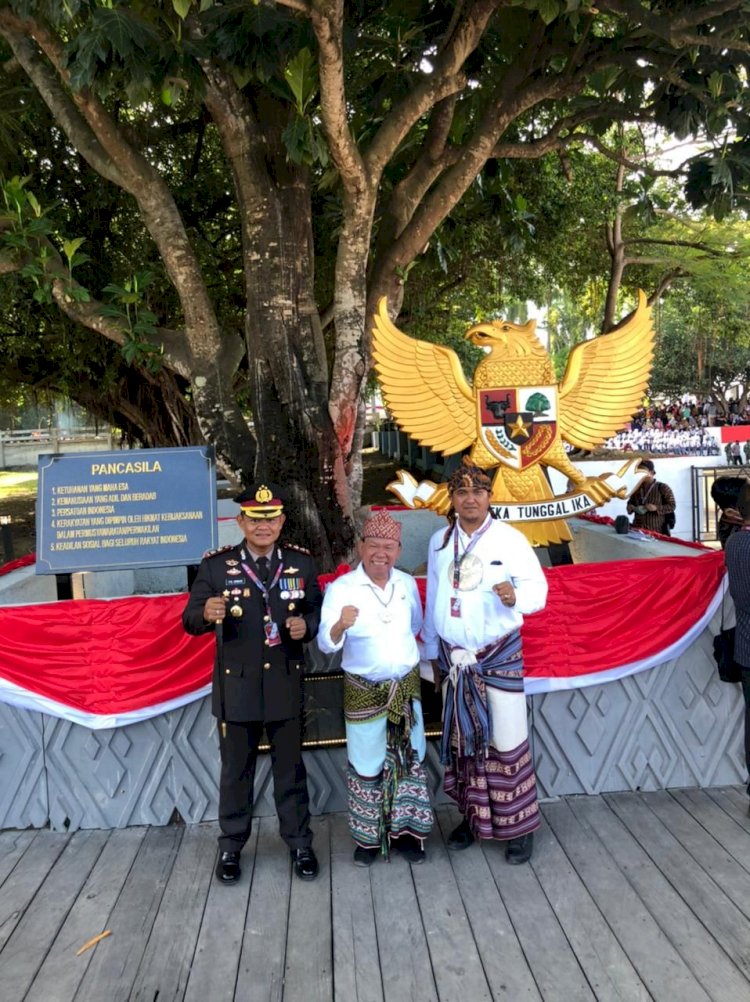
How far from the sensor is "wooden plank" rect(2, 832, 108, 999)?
110 inches

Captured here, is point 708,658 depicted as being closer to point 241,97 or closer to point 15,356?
point 241,97

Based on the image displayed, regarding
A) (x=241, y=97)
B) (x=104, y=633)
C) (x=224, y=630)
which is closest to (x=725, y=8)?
(x=241, y=97)

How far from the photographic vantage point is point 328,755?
3.87 m

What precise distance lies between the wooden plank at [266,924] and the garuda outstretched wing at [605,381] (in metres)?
3.10

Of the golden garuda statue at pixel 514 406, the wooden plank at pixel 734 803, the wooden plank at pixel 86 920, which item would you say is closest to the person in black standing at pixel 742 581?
the wooden plank at pixel 734 803

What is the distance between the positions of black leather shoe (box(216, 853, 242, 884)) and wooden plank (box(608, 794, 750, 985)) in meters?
1.73

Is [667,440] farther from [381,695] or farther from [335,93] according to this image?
[381,695]

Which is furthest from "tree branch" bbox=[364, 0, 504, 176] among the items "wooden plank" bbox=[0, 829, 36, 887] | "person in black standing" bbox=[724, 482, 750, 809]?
"wooden plank" bbox=[0, 829, 36, 887]

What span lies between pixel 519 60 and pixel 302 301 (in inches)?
104

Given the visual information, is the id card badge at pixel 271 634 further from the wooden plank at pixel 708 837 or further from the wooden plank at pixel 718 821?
the wooden plank at pixel 718 821

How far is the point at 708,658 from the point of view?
4.02 meters

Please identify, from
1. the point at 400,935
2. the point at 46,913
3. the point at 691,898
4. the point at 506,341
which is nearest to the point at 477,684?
the point at 400,935

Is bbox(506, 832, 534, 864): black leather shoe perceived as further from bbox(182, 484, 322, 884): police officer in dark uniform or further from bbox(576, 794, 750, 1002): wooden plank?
bbox(182, 484, 322, 884): police officer in dark uniform

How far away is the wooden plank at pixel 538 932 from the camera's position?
2631 millimetres
